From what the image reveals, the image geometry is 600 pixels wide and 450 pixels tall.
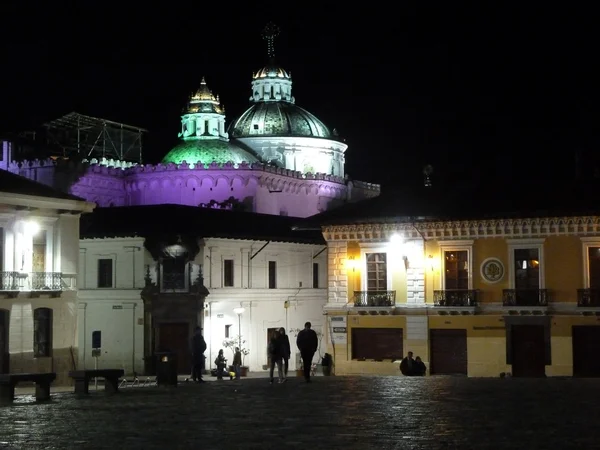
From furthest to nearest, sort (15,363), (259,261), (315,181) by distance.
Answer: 1. (315,181)
2. (259,261)
3. (15,363)

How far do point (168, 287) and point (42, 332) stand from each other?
36.1ft

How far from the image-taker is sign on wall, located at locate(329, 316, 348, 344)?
4562cm

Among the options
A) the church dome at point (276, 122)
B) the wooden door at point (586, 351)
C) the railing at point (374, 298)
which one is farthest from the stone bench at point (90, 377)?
the church dome at point (276, 122)

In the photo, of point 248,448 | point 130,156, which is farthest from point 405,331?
point 130,156

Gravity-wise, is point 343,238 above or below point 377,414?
above

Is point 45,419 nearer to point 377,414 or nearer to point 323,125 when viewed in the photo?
point 377,414

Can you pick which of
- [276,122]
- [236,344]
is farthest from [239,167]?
[236,344]

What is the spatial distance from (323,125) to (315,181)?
11303 millimetres

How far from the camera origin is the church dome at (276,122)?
309 feet

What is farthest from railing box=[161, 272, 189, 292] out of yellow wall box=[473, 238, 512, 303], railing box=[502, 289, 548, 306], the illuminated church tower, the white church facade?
the illuminated church tower

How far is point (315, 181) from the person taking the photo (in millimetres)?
88312

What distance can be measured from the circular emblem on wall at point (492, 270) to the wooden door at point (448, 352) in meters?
→ 2.19

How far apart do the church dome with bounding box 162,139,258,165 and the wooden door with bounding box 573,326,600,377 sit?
43.9 metres

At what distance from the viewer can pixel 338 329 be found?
45750 millimetres
